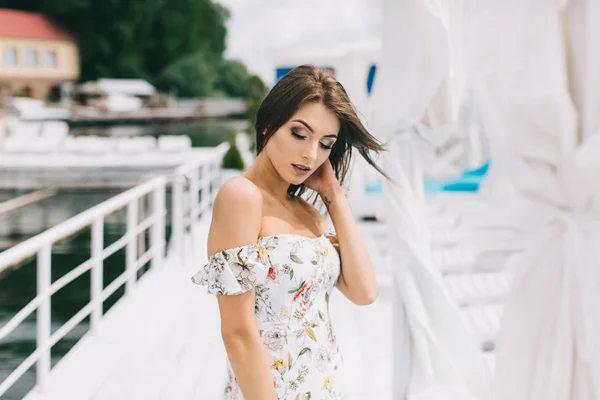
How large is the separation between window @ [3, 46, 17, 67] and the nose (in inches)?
1315

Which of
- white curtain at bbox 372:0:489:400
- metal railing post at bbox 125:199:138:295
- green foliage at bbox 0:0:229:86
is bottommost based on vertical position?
metal railing post at bbox 125:199:138:295

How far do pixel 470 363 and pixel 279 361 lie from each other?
3.00ft

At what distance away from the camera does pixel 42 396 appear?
2.19 m

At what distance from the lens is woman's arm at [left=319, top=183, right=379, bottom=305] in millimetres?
1127

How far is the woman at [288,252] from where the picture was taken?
0.99 meters

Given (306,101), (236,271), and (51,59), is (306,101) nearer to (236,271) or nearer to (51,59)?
(236,271)

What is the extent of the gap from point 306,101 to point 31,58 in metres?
34.4

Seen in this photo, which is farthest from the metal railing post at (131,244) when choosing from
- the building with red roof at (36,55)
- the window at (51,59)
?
the window at (51,59)

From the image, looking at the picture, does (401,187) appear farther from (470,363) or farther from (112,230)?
(112,230)

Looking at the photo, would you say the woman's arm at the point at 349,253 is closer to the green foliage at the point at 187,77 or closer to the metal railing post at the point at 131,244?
the metal railing post at the point at 131,244

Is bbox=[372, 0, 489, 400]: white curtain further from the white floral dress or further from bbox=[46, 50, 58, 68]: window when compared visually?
bbox=[46, 50, 58, 68]: window

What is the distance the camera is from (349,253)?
1125 mm

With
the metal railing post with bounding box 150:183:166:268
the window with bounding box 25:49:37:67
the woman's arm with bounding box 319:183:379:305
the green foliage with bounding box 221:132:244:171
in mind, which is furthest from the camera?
the window with bounding box 25:49:37:67

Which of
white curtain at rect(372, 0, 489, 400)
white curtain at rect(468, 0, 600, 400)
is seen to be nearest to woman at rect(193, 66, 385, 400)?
white curtain at rect(468, 0, 600, 400)
